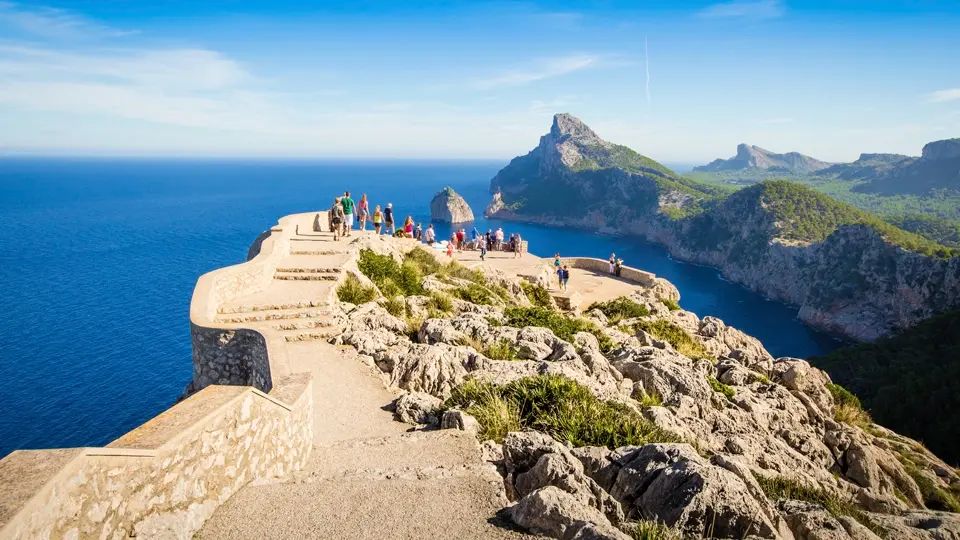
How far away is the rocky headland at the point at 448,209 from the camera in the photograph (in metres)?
138

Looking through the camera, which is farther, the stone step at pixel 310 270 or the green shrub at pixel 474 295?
the green shrub at pixel 474 295

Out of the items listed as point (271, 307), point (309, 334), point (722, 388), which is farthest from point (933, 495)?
point (271, 307)

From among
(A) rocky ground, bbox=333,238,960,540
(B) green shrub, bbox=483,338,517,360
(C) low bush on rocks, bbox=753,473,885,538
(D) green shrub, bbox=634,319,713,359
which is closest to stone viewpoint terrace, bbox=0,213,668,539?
(A) rocky ground, bbox=333,238,960,540

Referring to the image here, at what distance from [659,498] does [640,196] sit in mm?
151859

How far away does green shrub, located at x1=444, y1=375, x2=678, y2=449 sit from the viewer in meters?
7.60

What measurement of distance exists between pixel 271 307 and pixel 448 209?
125836 millimetres

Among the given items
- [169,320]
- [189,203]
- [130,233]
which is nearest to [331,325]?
[169,320]

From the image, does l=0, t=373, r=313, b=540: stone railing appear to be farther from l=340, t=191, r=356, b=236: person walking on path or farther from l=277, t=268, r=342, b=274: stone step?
l=340, t=191, r=356, b=236: person walking on path

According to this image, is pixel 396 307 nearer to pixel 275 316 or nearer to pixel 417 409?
pixel 275 316

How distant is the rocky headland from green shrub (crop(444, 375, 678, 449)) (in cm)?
12924

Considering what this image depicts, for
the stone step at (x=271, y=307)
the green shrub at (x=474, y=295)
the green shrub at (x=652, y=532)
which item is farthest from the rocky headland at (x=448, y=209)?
the green shrub at (x=652, y=532)

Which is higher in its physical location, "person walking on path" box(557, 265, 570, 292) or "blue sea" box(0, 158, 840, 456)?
"person walking on path" box(557, 265, 570, 292)

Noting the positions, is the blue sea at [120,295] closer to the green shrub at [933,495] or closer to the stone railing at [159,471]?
the stone railing at [159,471]

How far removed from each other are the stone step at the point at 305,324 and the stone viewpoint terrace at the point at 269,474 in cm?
205
